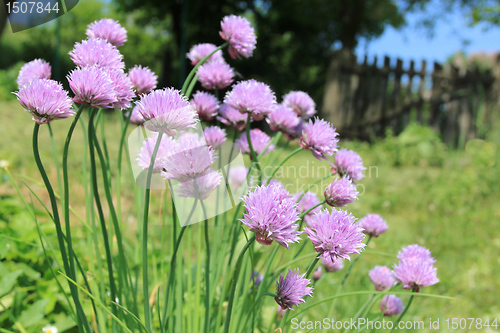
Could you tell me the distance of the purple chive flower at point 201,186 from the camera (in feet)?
2.18

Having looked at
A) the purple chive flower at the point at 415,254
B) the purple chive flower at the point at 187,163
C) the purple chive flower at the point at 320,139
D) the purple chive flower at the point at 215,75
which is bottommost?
the purple chive flower at the point at 415,254

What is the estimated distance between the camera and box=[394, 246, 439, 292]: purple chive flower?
2.89ft

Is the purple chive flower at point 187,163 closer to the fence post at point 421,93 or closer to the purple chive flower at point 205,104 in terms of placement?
the purple chive flower at point 205,104

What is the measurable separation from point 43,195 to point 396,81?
5.89m

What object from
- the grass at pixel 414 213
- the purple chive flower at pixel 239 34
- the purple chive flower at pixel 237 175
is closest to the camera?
the purple chive flower at pixel 239 34

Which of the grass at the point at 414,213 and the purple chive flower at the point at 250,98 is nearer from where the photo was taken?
the purple chive flower at the point at 250,98

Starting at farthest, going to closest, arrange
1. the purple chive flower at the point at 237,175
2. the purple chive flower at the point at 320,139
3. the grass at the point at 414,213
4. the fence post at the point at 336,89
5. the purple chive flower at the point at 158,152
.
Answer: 1. the fence post at the point at 336,89
2. the grass at the point at 414,213
3. the purple chive flower at the point at 237,175
4. the purple chive flower at the point at 320,139
5. the purple chive flower at the point at 158,152

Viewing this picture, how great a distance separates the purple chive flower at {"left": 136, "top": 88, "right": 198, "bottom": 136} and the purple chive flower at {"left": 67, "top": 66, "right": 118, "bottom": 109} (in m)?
0.05

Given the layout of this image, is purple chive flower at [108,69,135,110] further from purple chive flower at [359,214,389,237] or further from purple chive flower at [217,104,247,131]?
purple chive flower at [359,214,389,237]

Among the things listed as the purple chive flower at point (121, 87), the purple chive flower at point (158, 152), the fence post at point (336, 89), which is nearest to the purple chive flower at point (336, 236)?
the purple chive flower at point (158, 152)

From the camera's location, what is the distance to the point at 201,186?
26.3 inches

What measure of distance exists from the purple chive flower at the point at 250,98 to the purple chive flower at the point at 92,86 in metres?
0.29

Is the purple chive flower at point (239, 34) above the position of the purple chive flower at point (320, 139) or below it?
above

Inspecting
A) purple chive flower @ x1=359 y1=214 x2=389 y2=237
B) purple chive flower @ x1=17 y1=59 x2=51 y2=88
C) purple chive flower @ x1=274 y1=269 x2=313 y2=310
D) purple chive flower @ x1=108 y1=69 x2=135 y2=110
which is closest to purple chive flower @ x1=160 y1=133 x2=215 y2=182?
purple chive flower @ x1=108 y1=69 x2=135 y2=110
